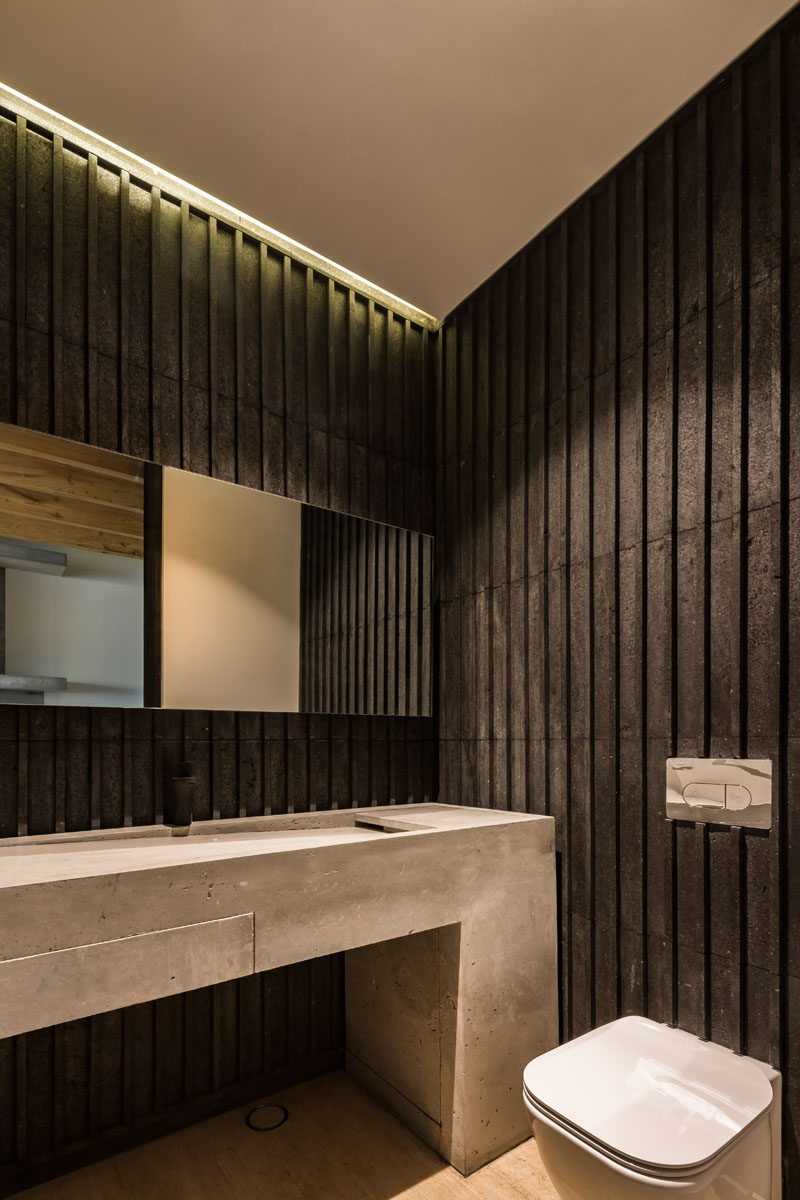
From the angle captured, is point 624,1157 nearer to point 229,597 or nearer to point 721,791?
point 721,791

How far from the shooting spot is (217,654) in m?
2.03

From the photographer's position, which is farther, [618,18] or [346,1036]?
[346,1036]

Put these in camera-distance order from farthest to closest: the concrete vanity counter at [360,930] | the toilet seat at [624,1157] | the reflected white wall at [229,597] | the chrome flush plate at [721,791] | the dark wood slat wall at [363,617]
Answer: the dark wood slat wall at [363,617] → the reflected white wall at [229,597] → the chrome flush plate at [721,791] → the concrete vanity counter at [360,930] → the toilet seat at [624,1157]

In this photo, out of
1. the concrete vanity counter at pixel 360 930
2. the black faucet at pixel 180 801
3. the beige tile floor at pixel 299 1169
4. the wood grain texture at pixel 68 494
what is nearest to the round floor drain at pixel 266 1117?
the beige tile floor at pixel 299 1169

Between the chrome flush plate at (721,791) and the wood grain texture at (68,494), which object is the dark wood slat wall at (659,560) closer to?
the chrome flush plate at (721,791)

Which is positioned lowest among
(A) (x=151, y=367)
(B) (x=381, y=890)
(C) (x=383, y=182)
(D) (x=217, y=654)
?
(B) (x=381, y=890)

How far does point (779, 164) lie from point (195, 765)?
2.20 metres

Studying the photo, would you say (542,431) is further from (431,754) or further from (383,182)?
(431,754)

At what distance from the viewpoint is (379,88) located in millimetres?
1738

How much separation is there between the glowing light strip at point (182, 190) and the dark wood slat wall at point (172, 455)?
0.03 metres

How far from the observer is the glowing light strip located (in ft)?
5.98

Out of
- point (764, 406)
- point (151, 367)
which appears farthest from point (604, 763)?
point (151, 367)

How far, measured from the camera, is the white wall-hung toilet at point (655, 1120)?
115cm

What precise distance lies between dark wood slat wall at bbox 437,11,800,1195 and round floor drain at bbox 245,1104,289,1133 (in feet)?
2.96
